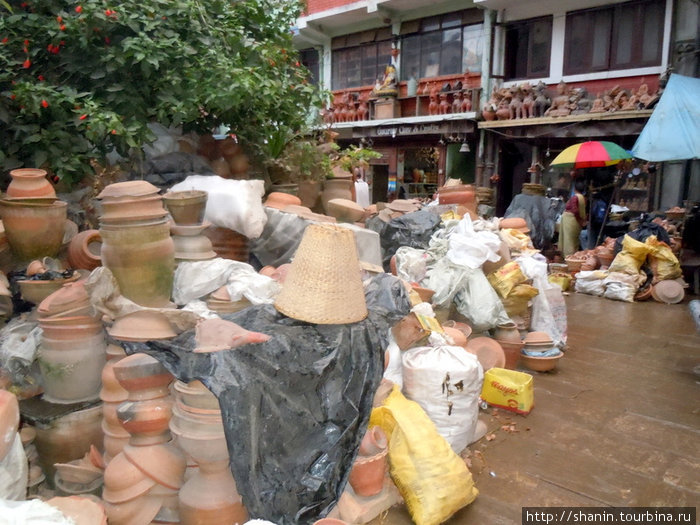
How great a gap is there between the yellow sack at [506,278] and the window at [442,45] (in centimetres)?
942

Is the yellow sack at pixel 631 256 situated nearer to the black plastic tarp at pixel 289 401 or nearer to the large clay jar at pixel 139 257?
the black plastic tarp at pixel 289 401

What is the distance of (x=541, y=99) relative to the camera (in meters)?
11.1

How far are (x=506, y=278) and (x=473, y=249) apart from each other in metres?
0.41

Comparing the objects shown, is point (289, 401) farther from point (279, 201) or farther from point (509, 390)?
point (279, 201)

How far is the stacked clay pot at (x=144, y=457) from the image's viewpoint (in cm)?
229

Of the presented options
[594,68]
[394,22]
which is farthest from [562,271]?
[394,22]

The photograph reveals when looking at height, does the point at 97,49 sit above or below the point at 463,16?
below

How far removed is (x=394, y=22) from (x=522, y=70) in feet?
12.5

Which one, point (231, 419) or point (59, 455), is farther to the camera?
point (59, 455)

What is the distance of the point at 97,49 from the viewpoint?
152 inches

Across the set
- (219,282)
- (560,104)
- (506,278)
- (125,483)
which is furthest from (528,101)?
(125,483)

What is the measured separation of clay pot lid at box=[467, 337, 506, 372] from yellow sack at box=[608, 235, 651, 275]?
4306 mm

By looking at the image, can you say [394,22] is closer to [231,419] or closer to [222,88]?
[222,88]

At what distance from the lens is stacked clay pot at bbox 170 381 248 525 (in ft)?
7.38
